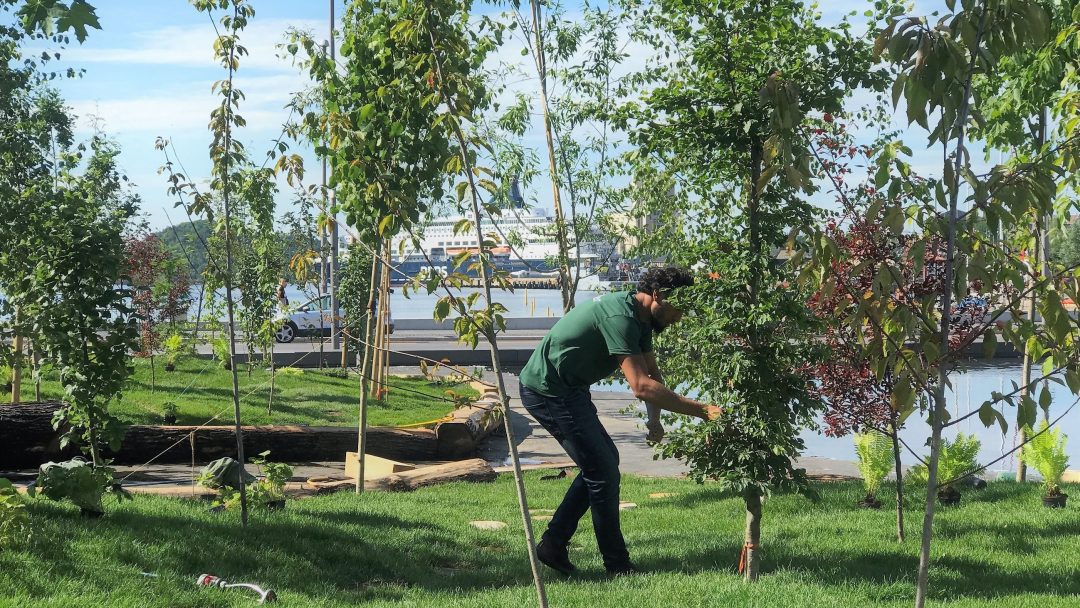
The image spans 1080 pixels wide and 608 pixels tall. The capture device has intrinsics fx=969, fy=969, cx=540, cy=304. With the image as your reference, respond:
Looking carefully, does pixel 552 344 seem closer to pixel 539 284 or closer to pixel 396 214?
pixel 396 214

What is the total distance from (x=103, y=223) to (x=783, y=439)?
4918mm

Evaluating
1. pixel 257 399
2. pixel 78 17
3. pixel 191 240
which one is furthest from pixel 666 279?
pixel 257 399

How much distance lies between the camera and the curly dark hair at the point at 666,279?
522 cm

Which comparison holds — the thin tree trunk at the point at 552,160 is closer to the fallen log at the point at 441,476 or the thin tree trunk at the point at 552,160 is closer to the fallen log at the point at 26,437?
the fallen log at the point at 441,476

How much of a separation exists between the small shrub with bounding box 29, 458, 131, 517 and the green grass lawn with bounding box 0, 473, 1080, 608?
4.3 inches

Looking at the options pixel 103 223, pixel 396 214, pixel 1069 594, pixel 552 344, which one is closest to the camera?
pixel 396 214

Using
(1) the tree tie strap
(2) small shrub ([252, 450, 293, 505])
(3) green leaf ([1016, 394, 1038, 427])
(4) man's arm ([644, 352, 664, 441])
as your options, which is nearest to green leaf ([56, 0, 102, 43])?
(4) man's arm ([644, 352, 664, 441])

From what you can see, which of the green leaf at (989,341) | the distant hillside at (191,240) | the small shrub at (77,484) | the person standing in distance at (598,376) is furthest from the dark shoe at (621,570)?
the distant hillside at (191,240)

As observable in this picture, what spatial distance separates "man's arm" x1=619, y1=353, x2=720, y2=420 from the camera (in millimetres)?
4992

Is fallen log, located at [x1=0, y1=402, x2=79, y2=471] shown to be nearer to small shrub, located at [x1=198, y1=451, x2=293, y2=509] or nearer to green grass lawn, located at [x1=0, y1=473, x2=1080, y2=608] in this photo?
small shrub, located at [x1=198, y1=451, x2=293, y2=509]

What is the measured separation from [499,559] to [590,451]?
4.76 ft

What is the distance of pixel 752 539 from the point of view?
5.32m

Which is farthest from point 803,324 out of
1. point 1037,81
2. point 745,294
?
point 1037,81

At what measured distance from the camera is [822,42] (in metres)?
5.13
